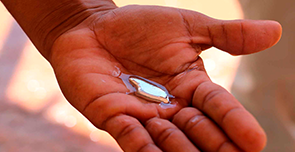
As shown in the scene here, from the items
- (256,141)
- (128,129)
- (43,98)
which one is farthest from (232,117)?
(43,98)

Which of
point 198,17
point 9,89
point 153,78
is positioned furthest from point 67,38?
point 9,89

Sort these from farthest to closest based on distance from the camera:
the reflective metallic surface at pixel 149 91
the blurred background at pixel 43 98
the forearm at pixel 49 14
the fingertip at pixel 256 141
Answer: the blurred background at pixel 43 98 → the forearm at pixel 49 14 → the reflective metallic surface at pixel 149 91 → the fingertip at pixel 256 141

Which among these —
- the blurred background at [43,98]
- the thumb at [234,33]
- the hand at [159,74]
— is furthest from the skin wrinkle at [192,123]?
the blurred background at [43,98]

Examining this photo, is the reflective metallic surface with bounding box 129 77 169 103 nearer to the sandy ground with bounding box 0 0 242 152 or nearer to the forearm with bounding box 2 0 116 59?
the forearm with bounding box 2 0 116 59

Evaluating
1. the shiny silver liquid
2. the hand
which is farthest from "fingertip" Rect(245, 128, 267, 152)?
the shiny silver liquid

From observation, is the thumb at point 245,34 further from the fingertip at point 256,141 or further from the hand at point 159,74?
the fingertip at point 256,141

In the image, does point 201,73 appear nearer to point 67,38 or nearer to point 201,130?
point 201,130
